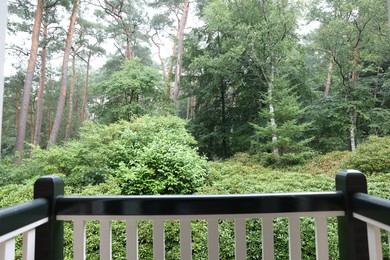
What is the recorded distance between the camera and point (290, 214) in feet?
2.28

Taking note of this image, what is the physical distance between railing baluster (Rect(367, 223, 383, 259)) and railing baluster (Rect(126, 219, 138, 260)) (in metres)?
0.55

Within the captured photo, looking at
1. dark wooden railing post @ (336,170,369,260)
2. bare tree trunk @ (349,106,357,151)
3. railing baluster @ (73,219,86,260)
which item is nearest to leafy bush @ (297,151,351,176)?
bare tree trunk @ (349,106,357,151)

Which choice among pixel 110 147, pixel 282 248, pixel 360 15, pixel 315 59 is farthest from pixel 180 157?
pixel 360 15

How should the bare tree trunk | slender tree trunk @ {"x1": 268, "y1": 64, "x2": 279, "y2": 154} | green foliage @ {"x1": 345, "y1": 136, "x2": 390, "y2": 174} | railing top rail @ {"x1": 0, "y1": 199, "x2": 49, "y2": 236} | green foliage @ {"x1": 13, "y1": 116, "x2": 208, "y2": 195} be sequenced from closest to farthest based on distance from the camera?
railing top rail @ {"x1": 0, "y1": 199, "x2": 49, "y2": 236}, green foliage @ {"x1": 13, "y1": 116, "x2": 208, "y2": 195}, green foliage @ {"x1": 345, "y1": 136, "x2": 390, "y2": 174}, the bare tree trunk, slender tree trunk @ {"x1": 268, "y1": 64, "x2": 279, "y2": 154}

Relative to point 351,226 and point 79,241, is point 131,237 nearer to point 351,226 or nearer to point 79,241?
point 79,241

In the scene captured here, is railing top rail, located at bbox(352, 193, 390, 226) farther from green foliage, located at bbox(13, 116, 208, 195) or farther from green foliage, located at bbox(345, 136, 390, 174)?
green foliage, located at bbox(345, 136, 390, 174)

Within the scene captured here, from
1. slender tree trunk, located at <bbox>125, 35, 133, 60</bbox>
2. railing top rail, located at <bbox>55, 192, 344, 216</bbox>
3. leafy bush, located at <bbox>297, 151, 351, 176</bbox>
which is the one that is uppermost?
slender tree trunk, located at <bbox>125, 35, 133, 60</bbox>

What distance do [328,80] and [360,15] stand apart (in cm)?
113

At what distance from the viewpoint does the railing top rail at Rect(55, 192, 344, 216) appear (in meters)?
0.69

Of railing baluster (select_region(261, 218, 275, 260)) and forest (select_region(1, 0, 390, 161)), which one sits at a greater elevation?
forest (select_region(1, 0, 390, 161))

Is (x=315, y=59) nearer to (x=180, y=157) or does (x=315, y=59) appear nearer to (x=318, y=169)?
(x=318, y=169)

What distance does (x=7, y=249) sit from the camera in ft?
1.81

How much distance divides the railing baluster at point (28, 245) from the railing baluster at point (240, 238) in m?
0.49

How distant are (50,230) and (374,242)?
77 cm
